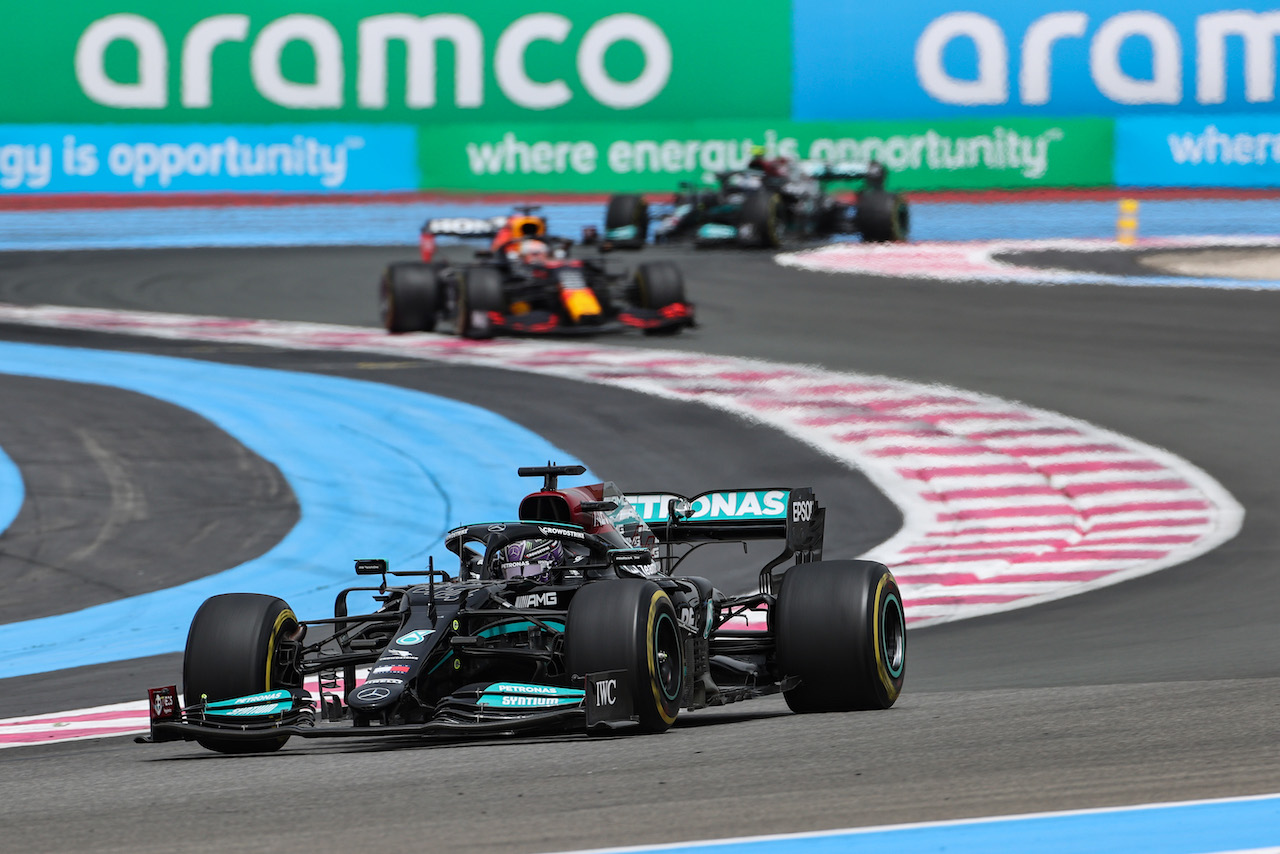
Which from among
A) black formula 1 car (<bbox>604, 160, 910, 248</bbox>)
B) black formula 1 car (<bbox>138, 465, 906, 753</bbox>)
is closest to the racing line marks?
black formula 1 car (<bbox>138, 465, 906, 753</bbox>)

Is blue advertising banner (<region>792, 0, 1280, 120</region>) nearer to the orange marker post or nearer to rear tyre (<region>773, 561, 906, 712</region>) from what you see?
the orange marker post

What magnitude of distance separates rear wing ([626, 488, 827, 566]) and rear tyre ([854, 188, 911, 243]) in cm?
2201

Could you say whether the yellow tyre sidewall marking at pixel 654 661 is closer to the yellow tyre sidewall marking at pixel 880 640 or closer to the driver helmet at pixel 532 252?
the yellow tyre sidewall marking at pixel 880 640

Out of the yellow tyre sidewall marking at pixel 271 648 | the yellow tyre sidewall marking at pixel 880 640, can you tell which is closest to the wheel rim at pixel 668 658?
the yellow tyre sidewall marking at pixel 880 640

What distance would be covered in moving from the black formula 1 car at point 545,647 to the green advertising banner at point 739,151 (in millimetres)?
25558

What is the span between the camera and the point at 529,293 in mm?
21219

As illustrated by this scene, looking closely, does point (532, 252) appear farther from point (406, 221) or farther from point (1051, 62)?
point (1051, 62)

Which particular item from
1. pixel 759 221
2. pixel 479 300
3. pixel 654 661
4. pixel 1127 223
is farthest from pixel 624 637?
pixel 1127 223

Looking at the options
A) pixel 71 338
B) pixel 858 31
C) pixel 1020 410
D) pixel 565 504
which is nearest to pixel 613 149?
pixel 858 31

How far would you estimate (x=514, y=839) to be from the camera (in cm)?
498

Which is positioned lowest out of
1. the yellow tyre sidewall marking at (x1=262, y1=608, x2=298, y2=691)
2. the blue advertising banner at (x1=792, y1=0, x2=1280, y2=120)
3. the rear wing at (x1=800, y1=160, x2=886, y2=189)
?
the yellow tyre sidewall marking at (x1=262, y1=608, x2=298, y2=691)

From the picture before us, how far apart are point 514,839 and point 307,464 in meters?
A: 9.58

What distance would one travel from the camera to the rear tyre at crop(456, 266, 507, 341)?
20.7 m

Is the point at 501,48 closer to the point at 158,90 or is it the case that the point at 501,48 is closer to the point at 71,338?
the point at 158,90
